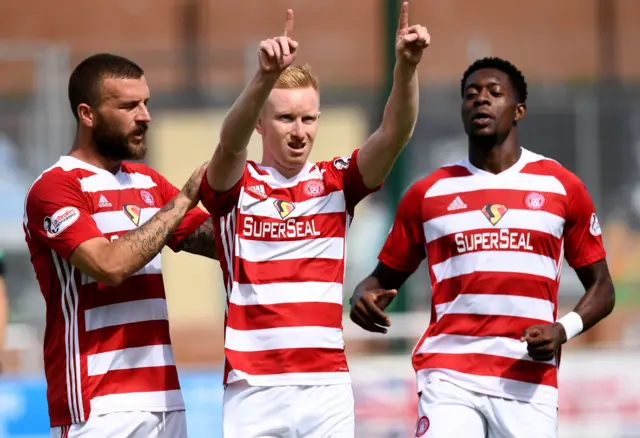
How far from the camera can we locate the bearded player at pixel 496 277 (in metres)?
5.12

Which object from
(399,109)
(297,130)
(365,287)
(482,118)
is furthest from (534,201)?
(297,130)

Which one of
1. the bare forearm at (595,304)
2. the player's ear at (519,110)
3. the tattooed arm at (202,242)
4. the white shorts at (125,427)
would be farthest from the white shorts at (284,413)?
the player's ear at (519,110)

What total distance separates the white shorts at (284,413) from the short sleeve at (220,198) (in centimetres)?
68

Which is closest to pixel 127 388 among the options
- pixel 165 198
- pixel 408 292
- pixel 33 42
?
pixel 165 198

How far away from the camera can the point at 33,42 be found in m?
25.5

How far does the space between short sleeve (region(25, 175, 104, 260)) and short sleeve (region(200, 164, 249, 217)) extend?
1.51ft

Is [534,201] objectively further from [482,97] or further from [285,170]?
[285,170]

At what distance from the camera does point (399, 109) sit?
4609 mm

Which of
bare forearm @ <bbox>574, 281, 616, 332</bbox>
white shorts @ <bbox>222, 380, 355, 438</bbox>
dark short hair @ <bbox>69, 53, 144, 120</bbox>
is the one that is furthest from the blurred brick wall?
white shorts @ <bbox>222, 380, 355, 438</bbox>

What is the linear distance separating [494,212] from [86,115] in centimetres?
181

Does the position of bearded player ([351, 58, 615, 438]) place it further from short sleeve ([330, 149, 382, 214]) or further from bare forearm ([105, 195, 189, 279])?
bare forearm ([105, 195, 189, 279])

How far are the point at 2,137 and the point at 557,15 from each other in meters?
15.8

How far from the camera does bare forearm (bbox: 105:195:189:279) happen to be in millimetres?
4570

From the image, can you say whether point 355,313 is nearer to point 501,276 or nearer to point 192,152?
point 501,276
